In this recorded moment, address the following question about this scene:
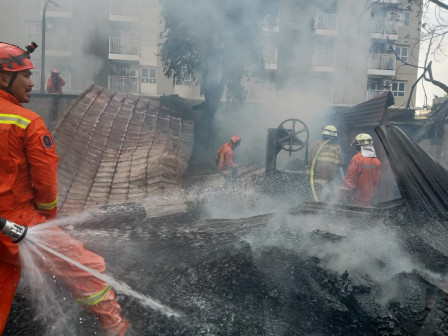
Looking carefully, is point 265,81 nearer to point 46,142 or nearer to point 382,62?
Answer: point 382,62

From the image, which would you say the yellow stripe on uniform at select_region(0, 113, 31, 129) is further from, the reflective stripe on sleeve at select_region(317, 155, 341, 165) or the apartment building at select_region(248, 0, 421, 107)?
the apartment building at select_region(248, 0, 421, 107)

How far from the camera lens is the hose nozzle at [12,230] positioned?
191cm

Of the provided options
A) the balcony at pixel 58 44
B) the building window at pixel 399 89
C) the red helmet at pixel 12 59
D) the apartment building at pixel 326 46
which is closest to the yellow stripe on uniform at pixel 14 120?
the red helmet at pixel 12 59

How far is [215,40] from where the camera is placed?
1088cm

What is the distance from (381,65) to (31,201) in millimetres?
28050

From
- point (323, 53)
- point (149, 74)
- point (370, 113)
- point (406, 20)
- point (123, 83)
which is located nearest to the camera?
point (370, 113)

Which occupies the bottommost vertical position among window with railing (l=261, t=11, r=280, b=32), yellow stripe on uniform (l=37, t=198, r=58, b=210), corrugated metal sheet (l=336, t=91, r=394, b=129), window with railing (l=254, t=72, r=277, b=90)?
yellow stripe on uniform (l=37, t=198, r=58, b=210)

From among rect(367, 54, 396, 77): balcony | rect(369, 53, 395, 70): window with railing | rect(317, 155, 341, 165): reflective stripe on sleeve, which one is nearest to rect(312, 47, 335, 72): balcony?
rect(367, 54, 396, 77): balcony

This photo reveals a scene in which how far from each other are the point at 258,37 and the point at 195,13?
2.07 meters

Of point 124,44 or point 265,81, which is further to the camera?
point 124,44

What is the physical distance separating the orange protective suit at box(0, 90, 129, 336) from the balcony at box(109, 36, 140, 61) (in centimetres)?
2327

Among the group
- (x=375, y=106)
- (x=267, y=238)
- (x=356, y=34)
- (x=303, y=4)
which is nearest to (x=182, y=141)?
(x=375, y=106)

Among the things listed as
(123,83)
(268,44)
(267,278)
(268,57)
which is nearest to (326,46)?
(268,57)

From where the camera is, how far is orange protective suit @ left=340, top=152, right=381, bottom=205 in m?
5.00
